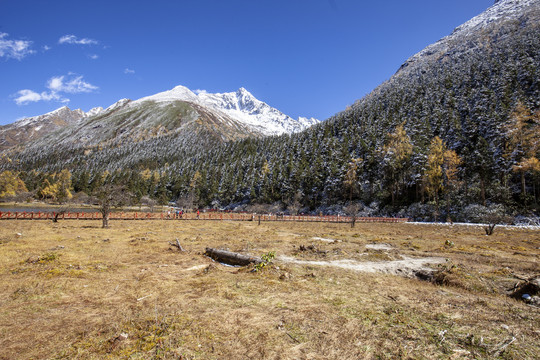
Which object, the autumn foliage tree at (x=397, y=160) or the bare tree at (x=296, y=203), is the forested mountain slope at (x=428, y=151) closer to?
the autumn foliage tree at (x=397, y=160)

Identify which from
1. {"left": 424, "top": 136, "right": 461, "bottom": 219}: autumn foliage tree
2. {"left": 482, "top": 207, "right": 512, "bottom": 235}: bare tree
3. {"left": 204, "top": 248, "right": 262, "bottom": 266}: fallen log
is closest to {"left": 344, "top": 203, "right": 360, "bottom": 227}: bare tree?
{"left": 424, "top": 136, "right": 461, "bottom": 219}: autumn foliage tree

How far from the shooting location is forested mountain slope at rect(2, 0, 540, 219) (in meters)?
40.5

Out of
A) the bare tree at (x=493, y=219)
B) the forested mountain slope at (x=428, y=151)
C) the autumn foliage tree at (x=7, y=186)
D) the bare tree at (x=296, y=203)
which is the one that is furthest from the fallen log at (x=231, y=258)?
the autumn foliage tree at (x=7, y=186)

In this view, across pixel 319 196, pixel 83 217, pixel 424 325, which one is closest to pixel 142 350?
pixel 424 325

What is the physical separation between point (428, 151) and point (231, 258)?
161ft

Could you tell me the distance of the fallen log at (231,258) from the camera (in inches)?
412

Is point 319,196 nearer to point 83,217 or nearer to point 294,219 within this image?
point 294,219

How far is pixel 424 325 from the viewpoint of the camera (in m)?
4.96

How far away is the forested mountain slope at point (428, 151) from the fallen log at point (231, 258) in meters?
40.9

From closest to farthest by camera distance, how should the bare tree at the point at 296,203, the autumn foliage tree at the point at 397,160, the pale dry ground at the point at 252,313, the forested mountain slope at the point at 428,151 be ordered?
the pale dry ground at the point at 252,313, the forested mountain slope at the point at 428,151, the autumn foliage tree at the point at 397,160, the bare tree at the point at 296,203

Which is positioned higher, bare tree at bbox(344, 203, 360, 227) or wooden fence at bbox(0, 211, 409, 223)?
bare tree at bbox(344, 203, 360, 227)

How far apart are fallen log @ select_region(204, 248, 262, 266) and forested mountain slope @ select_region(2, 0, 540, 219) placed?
1610 inches

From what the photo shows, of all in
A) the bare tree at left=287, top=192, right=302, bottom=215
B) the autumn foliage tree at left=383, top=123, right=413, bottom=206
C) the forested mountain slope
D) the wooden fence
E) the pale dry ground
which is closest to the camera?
the pale dry ground

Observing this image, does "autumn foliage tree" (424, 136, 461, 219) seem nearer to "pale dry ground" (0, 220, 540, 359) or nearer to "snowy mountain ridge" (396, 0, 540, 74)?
"pale dry ground" (0, 220, 540, 359)
